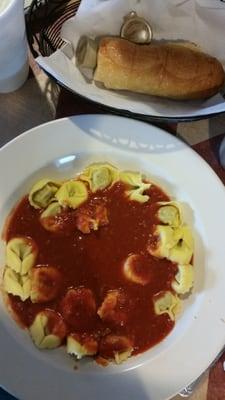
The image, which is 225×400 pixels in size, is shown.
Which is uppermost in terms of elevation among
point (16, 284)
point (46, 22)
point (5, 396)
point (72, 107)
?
point (46, 22)

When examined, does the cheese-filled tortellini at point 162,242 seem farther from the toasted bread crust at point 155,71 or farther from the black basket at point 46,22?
the black basket at point 46,22

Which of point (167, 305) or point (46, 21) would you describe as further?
point (46, 21)

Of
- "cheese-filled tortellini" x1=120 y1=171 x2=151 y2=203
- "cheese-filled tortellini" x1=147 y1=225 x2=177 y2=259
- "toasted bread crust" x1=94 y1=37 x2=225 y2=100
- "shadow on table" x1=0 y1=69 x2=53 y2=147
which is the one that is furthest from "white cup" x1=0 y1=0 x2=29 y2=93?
"cheese-filled tortellini" x1=147 y1=225 x2=177 y2=259

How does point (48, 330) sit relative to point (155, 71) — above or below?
below

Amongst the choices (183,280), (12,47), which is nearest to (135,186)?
(183,280)

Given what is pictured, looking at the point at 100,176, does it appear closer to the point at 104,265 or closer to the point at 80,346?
the point at 104,265

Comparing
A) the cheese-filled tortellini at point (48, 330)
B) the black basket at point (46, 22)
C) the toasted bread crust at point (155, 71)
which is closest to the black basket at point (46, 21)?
the black basket at point (46, 22)

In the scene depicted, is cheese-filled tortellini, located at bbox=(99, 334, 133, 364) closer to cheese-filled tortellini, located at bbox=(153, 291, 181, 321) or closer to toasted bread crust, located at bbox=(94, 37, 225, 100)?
cheese-filled tortellini, located at bbox=(153, 291, 181, 321)
